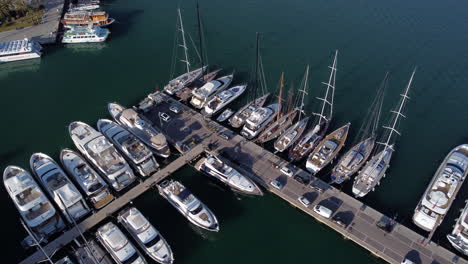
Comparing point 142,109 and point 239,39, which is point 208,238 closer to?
point 142,109

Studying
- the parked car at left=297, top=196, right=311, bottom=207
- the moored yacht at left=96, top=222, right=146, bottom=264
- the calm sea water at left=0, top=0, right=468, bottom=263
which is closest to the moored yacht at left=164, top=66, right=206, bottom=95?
the calm sea water at left=0, top=0, right=468, bottom=263

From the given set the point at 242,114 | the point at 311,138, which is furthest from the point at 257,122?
the point at 311,138

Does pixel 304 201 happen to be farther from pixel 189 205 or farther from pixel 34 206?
pixel 34 206

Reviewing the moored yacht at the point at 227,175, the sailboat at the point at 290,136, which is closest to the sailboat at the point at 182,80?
the moored yacht at the point at 227,175

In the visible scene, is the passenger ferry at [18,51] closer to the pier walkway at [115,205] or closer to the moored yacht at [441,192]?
the pier walkway at [115,205]

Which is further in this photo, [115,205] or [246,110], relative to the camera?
[246,110]

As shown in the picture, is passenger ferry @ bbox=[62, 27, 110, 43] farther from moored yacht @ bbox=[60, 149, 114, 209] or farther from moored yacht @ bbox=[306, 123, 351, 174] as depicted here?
moored yacht @ bbox=[306, 123, 351, 174]

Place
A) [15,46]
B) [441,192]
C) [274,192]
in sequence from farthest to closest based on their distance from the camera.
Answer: [15,46]
[274,192]
[441,192]

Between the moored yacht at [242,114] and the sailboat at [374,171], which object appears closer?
the sailboat at [374,171]
